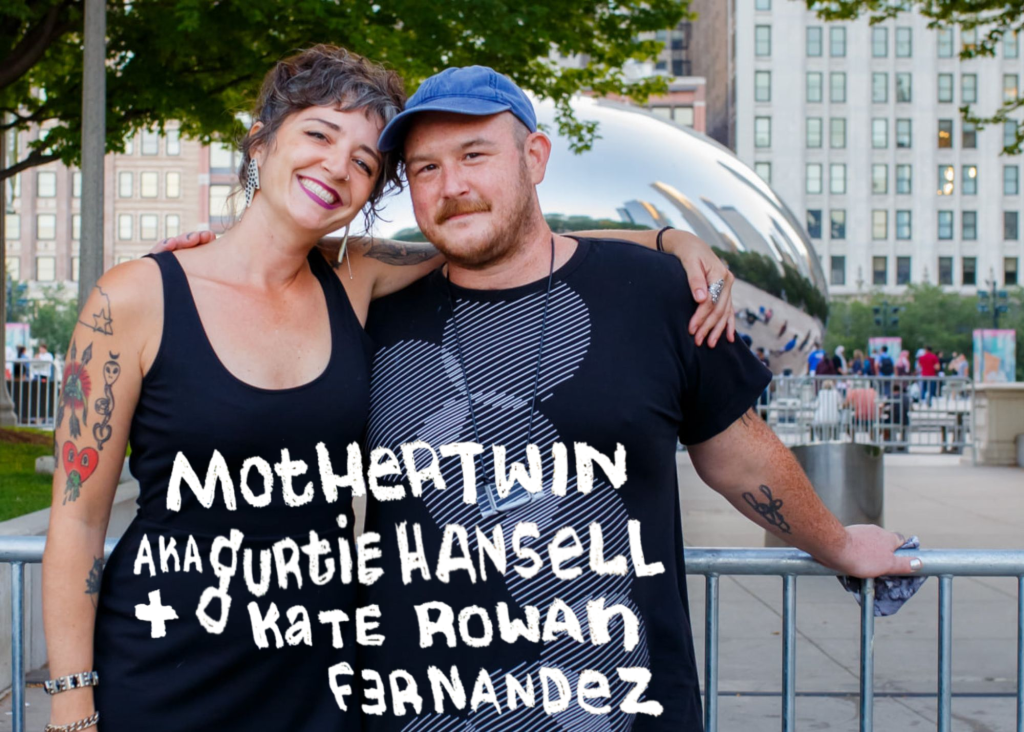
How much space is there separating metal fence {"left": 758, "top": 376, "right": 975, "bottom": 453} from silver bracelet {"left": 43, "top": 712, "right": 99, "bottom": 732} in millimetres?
16596

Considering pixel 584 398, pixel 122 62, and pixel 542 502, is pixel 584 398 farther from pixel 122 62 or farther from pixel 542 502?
pixel 122 62

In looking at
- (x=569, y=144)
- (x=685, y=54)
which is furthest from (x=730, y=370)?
(x=685, y=54)

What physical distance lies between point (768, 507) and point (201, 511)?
1248 millimetres

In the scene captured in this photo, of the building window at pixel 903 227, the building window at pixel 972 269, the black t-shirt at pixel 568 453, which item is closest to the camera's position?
the black t-shirt at pixel 568 453

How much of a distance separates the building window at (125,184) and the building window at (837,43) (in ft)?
180

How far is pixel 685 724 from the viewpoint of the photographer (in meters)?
2.28

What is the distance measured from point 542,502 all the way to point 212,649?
2.37ft

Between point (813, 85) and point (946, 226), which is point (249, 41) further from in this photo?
Result: point (946, 226)

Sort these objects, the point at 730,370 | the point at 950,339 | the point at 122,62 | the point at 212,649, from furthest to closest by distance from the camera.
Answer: the point at 950,339, the point at 122,62, the point at 730,370, the point at 212,649

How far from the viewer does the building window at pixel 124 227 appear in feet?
265

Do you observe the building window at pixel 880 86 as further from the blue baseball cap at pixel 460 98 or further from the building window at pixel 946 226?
the blue baseball cap at pixel 460 98

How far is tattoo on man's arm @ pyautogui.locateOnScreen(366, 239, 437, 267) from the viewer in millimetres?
2631

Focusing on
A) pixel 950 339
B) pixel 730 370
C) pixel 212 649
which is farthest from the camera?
pixel 950 339

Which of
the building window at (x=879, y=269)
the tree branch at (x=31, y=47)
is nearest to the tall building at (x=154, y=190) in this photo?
the building window at (x=879, y=269)
